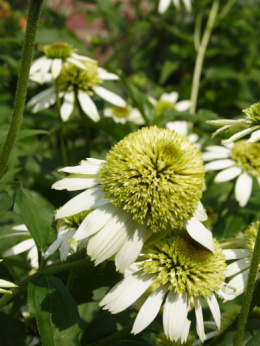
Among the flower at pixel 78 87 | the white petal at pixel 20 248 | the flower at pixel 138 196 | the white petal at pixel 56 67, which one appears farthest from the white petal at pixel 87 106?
the flower at pixel 138 196

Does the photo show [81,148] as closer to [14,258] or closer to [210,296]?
[14,258]

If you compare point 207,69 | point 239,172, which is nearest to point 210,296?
point 239,172

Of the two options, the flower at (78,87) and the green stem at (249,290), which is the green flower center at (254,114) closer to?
the green stem at (249,290)

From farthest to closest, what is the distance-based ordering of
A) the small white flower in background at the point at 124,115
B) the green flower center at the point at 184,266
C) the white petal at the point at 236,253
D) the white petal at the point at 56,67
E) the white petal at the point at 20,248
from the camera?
1. the small white flower in background at the point at 124,115
2. the white petal at the point at 56,67
3. the white petal at the point at 20,248
4. the white petal at the point at 236,253
5. the green flower center at the point at 184,266

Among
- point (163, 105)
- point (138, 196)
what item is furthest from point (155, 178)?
point (163, 105)

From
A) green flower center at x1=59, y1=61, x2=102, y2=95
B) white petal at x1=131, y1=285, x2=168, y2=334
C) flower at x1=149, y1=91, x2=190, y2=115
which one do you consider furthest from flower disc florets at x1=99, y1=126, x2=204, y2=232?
flower at x1=149, y1=91, x2=190, y2=115

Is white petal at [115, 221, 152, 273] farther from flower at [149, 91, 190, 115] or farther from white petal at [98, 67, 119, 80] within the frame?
flower at [149, 91, 190, 115]

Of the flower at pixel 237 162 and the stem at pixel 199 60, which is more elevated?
the stem at pixel 199 60
